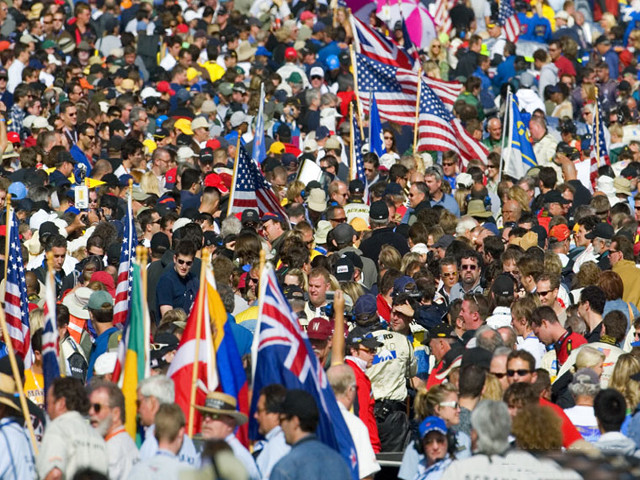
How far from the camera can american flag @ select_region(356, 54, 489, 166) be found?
67.6 feet

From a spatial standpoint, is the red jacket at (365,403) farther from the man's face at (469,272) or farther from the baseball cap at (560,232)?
the baseball cap at (560,232)

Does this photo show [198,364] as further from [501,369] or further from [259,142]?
[259,142]

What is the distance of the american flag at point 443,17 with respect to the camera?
2880cm

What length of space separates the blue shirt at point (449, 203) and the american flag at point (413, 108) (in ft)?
8.45

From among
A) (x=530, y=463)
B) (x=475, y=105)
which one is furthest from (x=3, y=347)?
(x=475, y=105)

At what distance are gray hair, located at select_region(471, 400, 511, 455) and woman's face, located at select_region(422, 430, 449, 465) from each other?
3.08 ft

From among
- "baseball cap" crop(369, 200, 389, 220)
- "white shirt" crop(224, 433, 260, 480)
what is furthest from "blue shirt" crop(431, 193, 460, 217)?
"white shirt" crop(224, 433, 260, 480)

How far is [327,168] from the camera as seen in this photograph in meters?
19.7

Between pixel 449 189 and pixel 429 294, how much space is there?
476 centimetres

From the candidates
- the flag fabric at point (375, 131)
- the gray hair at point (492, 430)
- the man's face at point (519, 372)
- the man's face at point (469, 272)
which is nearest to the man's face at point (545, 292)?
the man's face at point (469, 272)

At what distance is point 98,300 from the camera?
1259cm

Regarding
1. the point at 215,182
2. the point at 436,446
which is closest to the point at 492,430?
the point at 436,446

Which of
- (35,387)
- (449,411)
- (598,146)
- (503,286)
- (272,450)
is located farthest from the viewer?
(598,146)

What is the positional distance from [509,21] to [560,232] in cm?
1266
